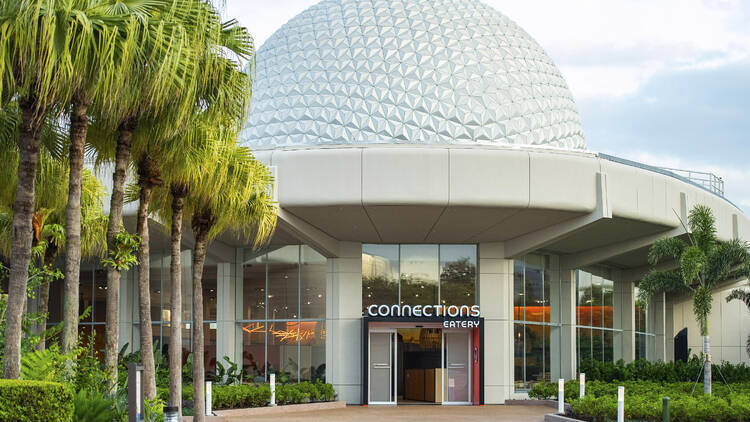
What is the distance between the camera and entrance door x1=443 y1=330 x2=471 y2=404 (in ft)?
105

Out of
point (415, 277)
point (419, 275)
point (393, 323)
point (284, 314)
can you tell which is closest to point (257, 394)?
point (393, 323)

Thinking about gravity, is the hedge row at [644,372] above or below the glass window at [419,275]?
below

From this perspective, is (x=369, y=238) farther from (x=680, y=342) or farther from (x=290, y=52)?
(x=680, y=342)

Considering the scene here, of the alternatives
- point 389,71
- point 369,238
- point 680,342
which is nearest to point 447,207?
point 369,238

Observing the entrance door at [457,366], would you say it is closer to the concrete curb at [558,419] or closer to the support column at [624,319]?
the concrete curb at [558,419]

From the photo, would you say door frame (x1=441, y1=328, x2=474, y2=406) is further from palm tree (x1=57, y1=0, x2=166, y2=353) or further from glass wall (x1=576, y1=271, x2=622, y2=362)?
palm tree (x1=57, y1=0, x2=166, y2=353)

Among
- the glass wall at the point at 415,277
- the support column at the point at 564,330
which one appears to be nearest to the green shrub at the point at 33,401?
the glass wall at the point at 415,277

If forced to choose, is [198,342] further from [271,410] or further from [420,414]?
[420,414]

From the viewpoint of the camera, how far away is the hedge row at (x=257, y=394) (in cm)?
2497

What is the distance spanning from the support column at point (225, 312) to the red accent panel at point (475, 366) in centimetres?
934

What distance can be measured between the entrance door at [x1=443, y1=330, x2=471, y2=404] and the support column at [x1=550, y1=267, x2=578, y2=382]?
16.3 ft

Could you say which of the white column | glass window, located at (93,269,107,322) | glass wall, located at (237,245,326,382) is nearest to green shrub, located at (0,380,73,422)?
glass wall, located at (237,245,326,382)

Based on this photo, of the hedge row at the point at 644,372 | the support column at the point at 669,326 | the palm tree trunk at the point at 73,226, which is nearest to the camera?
the palm tree trunk at the point at 73,226

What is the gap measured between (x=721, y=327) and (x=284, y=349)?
2892 centimetres
